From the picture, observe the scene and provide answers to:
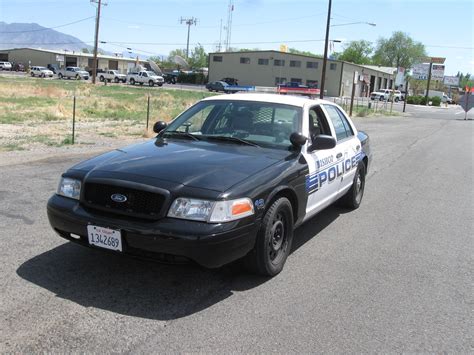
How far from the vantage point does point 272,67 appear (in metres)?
77.4

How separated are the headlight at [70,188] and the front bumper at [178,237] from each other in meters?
0.22

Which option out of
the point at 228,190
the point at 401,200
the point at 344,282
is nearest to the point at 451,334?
the point at 344,282

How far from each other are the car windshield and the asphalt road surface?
1253mm

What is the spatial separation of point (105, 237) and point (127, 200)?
0.33 m

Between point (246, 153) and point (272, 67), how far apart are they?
74.9 metres

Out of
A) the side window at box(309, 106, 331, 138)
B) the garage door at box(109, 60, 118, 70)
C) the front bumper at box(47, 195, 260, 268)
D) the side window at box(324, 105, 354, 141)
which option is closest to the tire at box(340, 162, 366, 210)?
the side window at box(324, 105, 354, 141)

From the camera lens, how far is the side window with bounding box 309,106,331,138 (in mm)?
5395

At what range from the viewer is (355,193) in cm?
696

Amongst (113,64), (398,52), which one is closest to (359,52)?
A: (398,52)

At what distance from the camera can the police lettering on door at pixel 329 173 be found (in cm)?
495

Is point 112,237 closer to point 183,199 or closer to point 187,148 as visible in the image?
point 183,199

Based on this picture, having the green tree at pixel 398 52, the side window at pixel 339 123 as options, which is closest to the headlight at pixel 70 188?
the side window at pixel 339 123

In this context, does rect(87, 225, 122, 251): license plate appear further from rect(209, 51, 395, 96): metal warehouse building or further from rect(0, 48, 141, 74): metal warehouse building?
rect(0, 48, 141, 74): metal warehouse building

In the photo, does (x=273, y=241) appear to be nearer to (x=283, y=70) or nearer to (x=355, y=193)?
(x=355, y=193)
